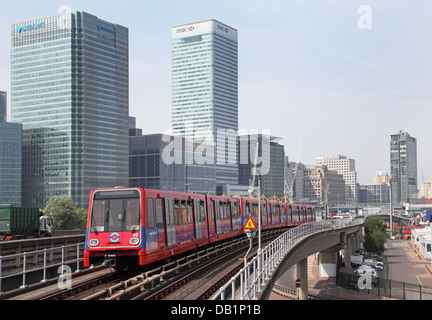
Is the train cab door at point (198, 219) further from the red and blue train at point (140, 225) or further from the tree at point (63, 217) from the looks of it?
the tree at point (63, 217)

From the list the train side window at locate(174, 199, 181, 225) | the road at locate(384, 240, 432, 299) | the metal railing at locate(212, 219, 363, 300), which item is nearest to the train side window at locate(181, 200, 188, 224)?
the train side window at locate(174, 199, 181, 225)

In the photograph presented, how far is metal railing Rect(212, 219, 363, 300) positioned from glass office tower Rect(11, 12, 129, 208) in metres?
129

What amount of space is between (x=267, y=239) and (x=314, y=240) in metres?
7.54

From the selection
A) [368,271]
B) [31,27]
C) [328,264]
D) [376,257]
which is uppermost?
[31,27]

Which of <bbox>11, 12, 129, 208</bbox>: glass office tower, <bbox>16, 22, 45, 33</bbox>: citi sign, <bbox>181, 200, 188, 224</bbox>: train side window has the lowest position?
<bbox>181, 200, 188, 224</bbox>: train side window

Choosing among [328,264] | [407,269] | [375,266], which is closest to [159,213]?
[328,264]

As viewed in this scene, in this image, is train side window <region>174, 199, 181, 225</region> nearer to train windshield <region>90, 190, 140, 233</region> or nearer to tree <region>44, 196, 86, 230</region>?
train windshield <region>90, 190, 140, 233</region>

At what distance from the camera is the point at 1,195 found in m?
180

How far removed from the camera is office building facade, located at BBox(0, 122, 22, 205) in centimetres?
17950

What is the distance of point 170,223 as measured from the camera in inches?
967

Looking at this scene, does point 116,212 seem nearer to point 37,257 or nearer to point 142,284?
point 142,284

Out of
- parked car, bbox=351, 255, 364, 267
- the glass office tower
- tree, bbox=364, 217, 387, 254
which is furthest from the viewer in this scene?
the glass office tower

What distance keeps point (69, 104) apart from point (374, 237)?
115 metres
